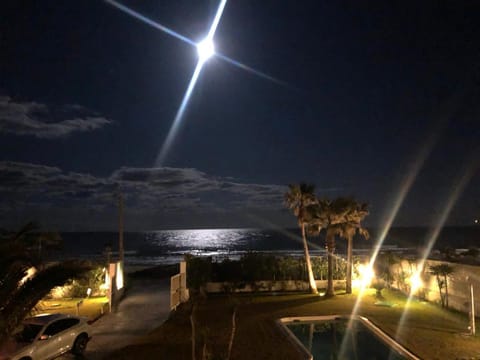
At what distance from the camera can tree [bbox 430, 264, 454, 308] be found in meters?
17.2

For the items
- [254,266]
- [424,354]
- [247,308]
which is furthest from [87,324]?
[254,266]

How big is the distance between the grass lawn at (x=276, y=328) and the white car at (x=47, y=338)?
128 cm

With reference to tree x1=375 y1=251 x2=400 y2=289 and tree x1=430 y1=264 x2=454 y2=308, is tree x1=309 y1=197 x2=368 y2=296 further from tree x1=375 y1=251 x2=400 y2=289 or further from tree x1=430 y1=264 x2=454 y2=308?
tree x1=430 y1=264 x2=454 y2=308

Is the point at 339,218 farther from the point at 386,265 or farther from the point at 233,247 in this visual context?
the point at 233,247

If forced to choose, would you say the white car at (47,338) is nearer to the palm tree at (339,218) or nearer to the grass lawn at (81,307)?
the grass lawn at (81,307)

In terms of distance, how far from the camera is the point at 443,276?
1780cm

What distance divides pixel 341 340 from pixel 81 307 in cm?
1128

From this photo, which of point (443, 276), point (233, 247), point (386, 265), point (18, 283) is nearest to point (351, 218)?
point (386, 265)

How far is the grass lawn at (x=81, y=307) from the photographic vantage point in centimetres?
1773

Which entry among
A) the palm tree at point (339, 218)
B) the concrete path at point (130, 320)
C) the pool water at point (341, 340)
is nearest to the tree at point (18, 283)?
the concrete path at point (130, 320)

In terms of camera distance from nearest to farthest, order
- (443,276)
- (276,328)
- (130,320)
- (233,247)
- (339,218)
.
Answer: (276,328) → (130,320) → (443,276) → (339,218) → (233,247)

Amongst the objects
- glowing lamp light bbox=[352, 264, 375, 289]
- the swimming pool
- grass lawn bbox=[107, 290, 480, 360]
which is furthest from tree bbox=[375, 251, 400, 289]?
the swimming pool

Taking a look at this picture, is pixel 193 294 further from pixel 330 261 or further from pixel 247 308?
pixel 330 261

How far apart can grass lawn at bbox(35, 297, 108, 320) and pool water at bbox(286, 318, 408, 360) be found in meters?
7.88
